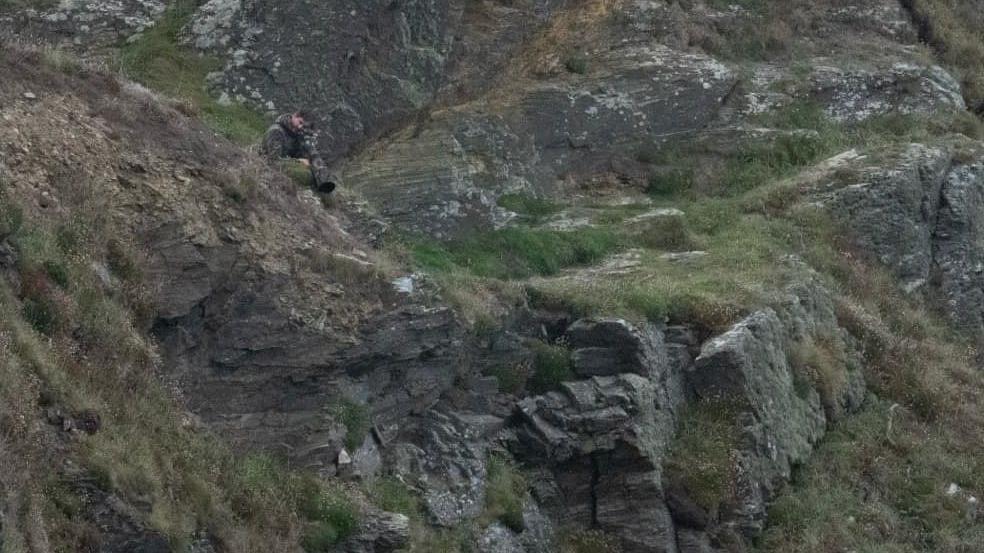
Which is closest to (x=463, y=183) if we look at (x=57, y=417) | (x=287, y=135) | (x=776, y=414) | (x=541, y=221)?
(x=541, y=221)

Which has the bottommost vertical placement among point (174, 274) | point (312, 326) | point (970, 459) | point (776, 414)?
point (970, 459)

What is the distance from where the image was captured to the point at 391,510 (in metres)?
15.2

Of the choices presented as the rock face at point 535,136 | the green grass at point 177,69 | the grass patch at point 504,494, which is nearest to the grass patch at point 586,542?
the grass patch at point 504,494

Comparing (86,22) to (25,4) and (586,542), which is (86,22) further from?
(586,542)

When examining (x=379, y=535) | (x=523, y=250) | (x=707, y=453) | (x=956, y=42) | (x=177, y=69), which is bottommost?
(x=956, y=42)

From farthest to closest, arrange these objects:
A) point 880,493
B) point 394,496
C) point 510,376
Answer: point 880,493 < point 510,376 < point 394,496

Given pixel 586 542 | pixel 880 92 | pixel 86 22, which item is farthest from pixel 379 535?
pixel 880 92

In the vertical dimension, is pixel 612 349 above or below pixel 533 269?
above

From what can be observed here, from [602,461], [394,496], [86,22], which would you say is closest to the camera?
[394,496]

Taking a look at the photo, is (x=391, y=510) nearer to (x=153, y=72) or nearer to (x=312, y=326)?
(x=312, y=326)

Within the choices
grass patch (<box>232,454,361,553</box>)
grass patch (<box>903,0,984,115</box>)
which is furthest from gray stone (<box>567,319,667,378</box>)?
grass patch (<box>903,0,984,115</box>)

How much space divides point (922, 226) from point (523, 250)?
6.88m

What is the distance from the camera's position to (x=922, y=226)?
80.1 feet

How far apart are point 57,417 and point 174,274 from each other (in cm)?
293
